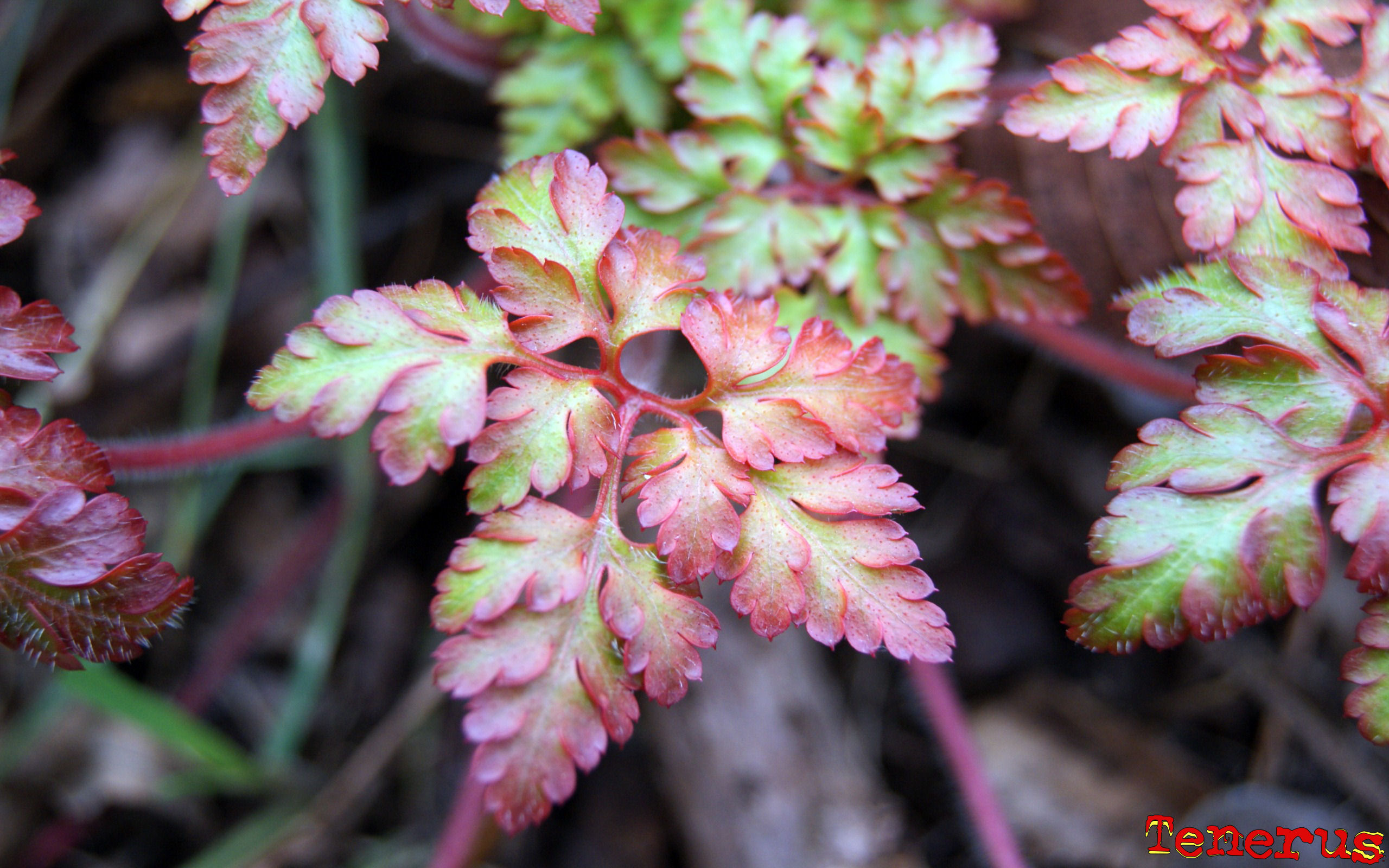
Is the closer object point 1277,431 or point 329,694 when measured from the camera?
point 1277,431

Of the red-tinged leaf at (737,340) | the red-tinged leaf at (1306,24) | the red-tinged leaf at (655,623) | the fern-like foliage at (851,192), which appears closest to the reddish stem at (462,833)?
the red-tinged leaf at (655,623)

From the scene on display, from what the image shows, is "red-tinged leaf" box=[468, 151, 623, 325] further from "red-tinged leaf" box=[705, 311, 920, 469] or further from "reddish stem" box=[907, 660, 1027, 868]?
→ "reddish stem" box=[907, 660, 1027, 868]

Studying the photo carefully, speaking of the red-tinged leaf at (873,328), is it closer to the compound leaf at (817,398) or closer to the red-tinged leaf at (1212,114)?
the compound leaf at (817,398)

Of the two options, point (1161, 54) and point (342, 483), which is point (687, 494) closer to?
point (1161, 54)

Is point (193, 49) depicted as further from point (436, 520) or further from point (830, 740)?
point (830, 740)

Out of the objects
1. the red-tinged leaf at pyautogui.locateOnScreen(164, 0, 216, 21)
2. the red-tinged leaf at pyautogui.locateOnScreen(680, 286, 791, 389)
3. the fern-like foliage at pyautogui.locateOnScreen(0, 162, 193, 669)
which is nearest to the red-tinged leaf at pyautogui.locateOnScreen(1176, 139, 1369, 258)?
the red-tinged leaf at pyautogui.locateOnScreen(680, 286, 791, 389)

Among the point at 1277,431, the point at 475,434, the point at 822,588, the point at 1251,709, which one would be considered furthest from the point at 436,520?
the point at 1251,709
